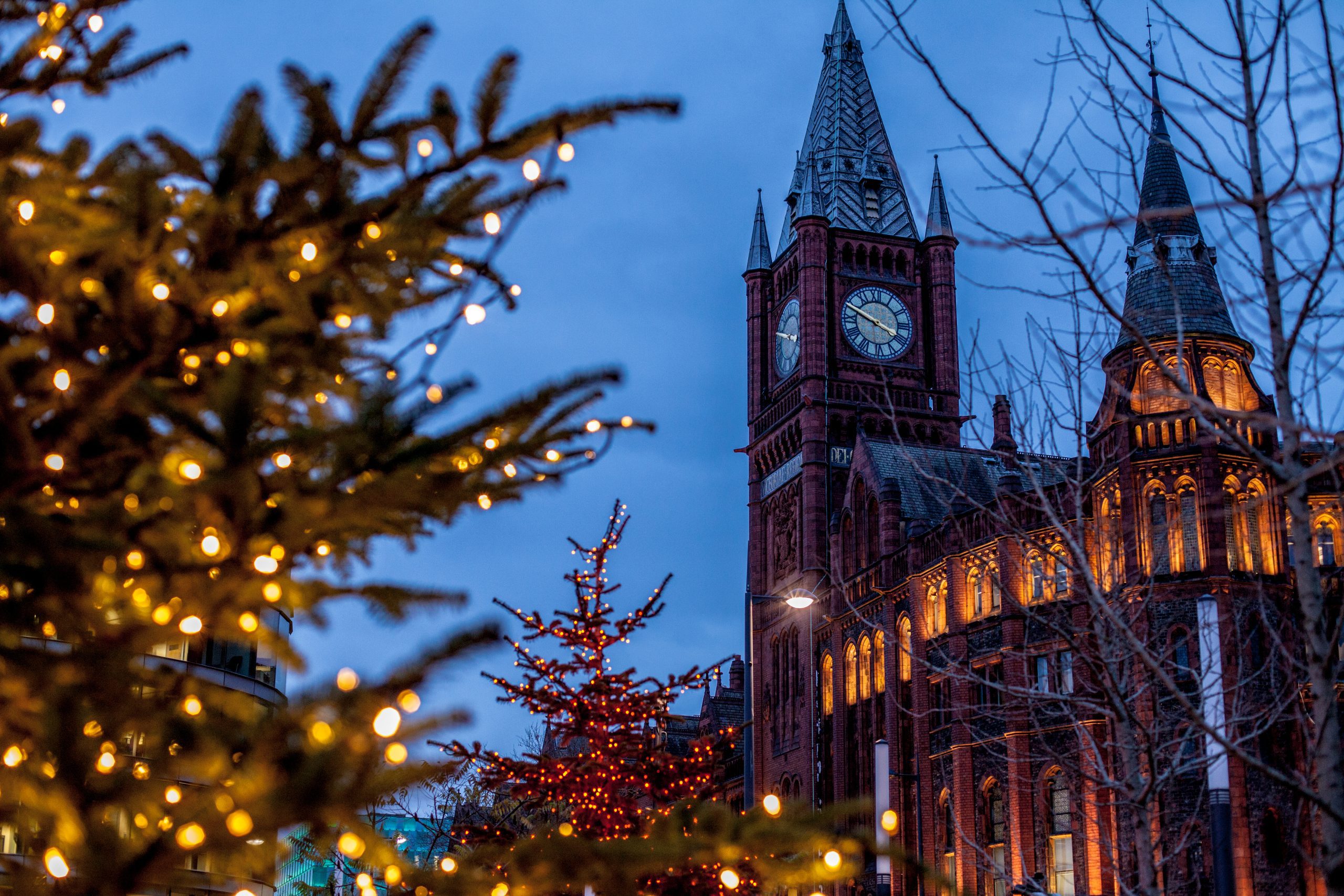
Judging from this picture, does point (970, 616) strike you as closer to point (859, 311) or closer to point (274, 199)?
point (859, 311)

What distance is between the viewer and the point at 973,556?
3503cm

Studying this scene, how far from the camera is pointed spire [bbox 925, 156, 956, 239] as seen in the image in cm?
6162

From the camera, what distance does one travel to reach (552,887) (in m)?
4.03

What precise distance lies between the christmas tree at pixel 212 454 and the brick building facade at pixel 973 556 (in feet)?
10.1

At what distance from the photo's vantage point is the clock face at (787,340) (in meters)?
59.3

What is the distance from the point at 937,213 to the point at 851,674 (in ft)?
81.8

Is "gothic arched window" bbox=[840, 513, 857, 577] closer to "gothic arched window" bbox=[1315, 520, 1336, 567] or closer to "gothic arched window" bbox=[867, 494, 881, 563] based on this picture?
"gothic arched window" bbox=[867, 494, 881, 563]

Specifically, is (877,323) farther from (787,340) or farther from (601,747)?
(601,747)

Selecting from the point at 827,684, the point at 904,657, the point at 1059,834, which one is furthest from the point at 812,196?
the point at 1059,834

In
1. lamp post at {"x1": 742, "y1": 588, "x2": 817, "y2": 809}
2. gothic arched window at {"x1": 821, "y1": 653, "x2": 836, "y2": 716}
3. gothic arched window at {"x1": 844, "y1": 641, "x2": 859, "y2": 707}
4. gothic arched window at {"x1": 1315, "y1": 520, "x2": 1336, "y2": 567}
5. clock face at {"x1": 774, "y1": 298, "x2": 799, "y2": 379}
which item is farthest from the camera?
clock face at {"x1": 774, "y1": 298, "x2": 799, "y2": 379}

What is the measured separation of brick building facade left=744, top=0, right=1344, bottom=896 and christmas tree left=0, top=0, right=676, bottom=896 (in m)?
3.09

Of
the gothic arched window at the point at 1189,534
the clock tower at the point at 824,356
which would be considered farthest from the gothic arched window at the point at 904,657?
the gothic arched window at the point at 1189,534

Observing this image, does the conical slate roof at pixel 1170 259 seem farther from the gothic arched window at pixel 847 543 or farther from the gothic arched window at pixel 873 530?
the gothic arched window at pixel 847 543

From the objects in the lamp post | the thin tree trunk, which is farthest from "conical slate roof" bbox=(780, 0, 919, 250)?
the thin tree trunk
